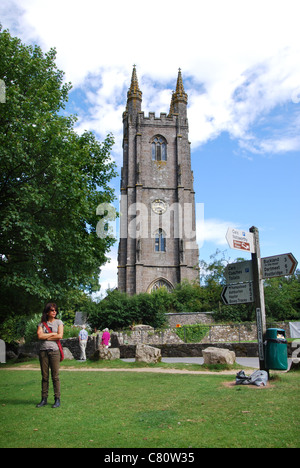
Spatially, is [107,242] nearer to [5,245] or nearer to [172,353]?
[5,245]

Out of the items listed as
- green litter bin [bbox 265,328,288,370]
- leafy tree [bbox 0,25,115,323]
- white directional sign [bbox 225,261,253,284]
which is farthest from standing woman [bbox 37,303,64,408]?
leafy tree [bbox 0,25,115,323]

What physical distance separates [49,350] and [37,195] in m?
7.11

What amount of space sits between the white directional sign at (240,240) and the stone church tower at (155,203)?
118 ft

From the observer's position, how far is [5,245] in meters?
14.2

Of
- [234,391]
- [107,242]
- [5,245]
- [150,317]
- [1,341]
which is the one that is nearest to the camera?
[234,391]

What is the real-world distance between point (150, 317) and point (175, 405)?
27.0m

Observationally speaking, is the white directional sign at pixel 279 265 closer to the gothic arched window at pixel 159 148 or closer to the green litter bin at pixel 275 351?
the green litter bin at pixel 275 351

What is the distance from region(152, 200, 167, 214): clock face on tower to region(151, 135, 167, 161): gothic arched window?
6.31 metres

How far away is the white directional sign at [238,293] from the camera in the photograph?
28.4 ft

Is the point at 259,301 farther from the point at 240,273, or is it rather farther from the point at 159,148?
the point at 159,148

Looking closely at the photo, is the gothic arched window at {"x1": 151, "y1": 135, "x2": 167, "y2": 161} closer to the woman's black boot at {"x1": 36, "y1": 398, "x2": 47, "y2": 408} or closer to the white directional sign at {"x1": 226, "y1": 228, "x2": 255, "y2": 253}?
the white directional sign at {"x1": 226, "y1": 228, "x2": 255, "y2": 253}

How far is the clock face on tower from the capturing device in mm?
48719

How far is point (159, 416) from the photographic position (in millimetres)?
5656
